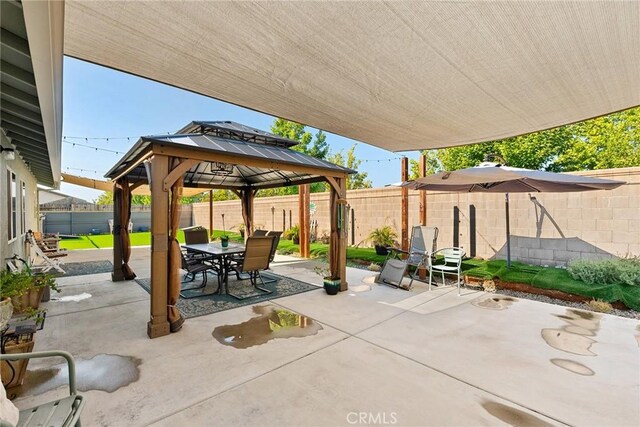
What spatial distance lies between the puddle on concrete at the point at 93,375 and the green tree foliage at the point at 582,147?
529 inches

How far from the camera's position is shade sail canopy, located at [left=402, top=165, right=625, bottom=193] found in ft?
15.0

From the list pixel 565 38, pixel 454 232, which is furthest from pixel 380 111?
pixel 454 232

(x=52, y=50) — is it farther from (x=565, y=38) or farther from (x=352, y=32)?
(x=565, y=38)

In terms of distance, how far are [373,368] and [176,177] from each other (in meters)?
3.28

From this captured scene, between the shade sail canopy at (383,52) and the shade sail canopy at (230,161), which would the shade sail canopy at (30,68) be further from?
the shade sail canopy at (230,161)

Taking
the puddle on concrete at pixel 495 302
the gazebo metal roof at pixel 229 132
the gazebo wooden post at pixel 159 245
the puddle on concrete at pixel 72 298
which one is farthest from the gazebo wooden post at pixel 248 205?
the puddle on concrete at pixel 495 302

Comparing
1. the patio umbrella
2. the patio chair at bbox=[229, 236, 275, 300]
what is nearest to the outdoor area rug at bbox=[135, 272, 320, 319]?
the patio chair at bbox=[229, 236, 275, 300]

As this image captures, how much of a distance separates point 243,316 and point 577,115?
5.27m

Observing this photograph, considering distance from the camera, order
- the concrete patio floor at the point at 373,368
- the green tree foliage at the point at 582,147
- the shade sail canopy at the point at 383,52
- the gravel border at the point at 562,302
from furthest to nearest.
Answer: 1. the green tree foliage at the point at 582,147
2. the gravel border at the point at 562,302
3. the concrete patio floor at the point at 373,368
4. the shade sail canopy at the point at 383,52

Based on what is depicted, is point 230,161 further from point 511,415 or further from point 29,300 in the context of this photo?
point 511,415

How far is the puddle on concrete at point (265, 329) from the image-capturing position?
138 inches

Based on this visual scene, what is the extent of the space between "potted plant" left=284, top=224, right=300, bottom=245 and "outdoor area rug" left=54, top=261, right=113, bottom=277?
5991 millimetres

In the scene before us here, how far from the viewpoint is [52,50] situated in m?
2.07

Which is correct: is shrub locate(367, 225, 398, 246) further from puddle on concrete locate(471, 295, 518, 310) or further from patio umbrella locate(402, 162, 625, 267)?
puddle on concrete locate(471, 295, 518, 310)
